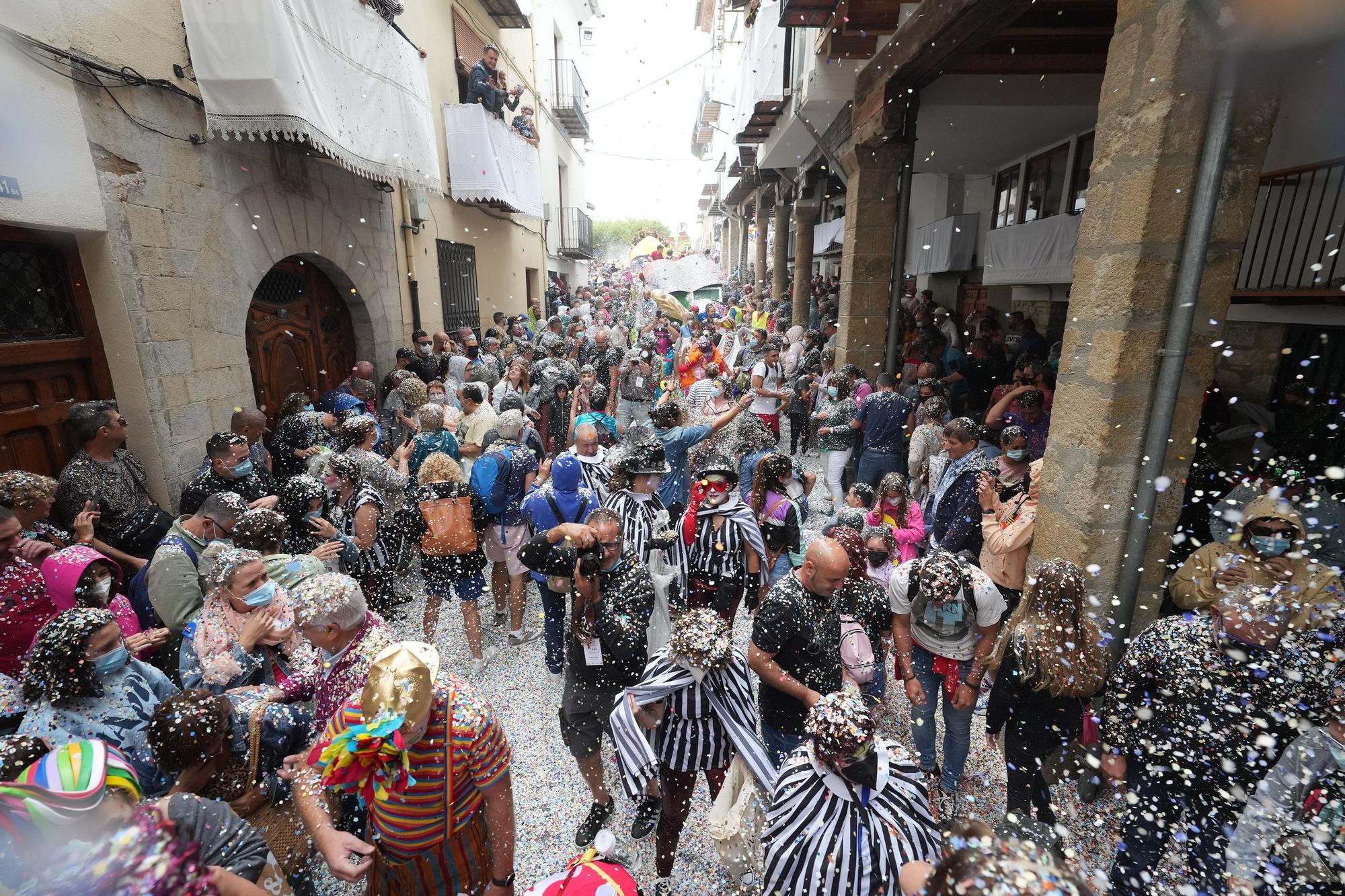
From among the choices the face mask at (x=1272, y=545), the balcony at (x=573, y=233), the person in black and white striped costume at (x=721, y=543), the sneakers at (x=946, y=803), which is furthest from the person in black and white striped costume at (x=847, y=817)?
the balcony at (x=573, y=233)

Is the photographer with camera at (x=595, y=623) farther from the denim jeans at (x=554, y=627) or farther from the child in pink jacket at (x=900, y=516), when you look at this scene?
the child in pink jacket at (x=900, y=516)

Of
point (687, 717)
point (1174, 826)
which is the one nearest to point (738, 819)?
point (687, 717)

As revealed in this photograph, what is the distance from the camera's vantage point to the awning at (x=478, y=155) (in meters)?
9.52

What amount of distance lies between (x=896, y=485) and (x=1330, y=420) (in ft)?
12.7

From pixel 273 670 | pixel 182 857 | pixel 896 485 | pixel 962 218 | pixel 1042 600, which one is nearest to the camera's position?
pixel 182 857

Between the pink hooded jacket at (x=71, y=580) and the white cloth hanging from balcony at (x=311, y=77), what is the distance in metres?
3.80

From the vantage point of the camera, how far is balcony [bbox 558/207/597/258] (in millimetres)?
22578

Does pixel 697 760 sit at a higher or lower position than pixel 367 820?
lower

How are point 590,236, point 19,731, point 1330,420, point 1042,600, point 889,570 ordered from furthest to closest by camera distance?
point 590,236, point 1330,420, point 889,570, point 1042,600, point 19,731

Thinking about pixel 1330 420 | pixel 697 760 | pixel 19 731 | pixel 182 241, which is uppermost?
pixel 182 241

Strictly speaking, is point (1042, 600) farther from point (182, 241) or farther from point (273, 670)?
point (182, 241)

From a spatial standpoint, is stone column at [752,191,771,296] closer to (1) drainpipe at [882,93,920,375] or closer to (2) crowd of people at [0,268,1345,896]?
(1) drainpipe at [882,93,920,375]

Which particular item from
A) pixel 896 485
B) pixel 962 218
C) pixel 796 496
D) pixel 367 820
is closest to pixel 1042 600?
pixel 896 485

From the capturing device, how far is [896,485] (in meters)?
3.86
